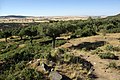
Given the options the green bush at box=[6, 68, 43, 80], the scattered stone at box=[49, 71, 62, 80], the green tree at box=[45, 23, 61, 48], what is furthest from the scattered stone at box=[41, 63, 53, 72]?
the green tree at box=[45, 23, 61, 48]

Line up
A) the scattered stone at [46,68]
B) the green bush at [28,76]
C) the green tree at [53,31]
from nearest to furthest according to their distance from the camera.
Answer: the green bush at [28,76] → the scattered stone at [46,68] → the green tree at [53,31]

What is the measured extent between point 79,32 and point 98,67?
34.5 meters

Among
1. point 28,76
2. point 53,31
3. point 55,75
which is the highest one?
point 53,31

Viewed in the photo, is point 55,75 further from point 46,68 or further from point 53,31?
point 53,31

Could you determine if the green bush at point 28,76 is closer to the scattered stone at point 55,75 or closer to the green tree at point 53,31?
the scattered stone at point 55,75

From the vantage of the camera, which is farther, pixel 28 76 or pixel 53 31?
pixel 53 31

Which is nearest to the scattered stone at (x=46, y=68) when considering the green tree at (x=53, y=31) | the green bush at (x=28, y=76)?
the green bush at (x=28, y=76)

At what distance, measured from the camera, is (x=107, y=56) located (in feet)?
108

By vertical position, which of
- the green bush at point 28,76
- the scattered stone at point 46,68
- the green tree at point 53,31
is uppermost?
the green tree at point 53,31

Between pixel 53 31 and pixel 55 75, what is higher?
pixel 53 31

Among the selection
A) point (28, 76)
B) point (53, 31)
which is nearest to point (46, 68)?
point (28, 76)

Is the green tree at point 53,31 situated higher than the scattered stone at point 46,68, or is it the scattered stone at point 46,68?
the green tree at point 53,31

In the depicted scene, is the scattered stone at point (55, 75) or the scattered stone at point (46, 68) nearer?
the scattered stone at point (55, 75)

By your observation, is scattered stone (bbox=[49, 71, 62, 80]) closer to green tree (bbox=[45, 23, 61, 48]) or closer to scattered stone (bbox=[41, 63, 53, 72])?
scattered stone (bbox=[41, 63, 53, 72])
